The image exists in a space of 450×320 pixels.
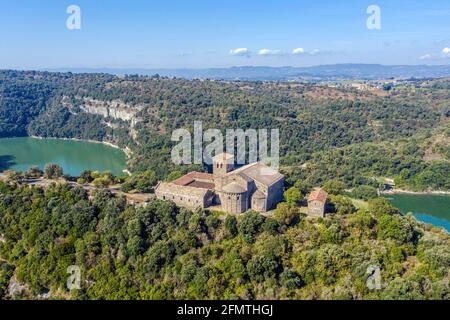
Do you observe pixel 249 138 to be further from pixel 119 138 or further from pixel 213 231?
pixel 213 231

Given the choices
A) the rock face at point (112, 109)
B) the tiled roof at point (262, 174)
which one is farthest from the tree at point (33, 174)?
the rock face at point (112, 109)

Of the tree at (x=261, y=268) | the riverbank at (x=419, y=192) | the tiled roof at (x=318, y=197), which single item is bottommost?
the riverbank at (x=419, y=192)

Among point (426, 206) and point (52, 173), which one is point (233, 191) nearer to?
point (52, 173)

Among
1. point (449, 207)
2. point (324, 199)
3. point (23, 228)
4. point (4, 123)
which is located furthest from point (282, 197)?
point (4, 123)

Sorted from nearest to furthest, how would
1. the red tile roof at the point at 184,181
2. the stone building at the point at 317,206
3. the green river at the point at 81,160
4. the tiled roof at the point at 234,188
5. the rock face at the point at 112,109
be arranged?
the tiled roof at the point at 234,188 → the stone building at the point at 317,206 → the red tile roof at the point at 184,181 → the green river at the point at 81,160 → the rock face at the point at 112,109

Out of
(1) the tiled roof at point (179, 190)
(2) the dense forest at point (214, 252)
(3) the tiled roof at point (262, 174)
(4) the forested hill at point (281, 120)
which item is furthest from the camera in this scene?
(4) the forested hill at point (281, 120)

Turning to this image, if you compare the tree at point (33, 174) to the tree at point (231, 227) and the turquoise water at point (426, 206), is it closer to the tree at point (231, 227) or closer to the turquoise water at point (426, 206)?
the tree at point (231, 227)

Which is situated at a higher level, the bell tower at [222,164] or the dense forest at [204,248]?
the bell tower at [222,164]
